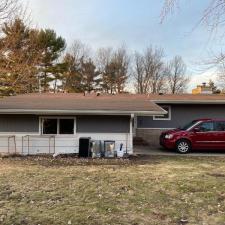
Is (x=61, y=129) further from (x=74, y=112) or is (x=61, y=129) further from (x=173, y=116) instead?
(x=173, y=116)

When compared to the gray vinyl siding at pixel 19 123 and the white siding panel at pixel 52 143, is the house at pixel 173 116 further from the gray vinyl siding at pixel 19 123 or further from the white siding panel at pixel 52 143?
the gray vinyl siding at pixel 19 123

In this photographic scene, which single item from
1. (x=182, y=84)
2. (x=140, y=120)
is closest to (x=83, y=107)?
(x=140, y=120)

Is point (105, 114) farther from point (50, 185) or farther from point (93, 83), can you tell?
point (93, 83)

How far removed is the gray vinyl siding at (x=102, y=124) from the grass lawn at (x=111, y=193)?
389 cm

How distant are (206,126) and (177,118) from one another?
407 cm

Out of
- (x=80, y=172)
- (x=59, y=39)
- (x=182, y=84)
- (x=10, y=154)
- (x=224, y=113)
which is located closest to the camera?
(x=80, y=172)

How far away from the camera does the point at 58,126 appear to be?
60.5ft

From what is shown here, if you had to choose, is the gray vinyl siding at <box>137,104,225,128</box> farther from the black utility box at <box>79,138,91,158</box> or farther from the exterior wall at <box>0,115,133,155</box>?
the black utility box at <box>79,138,91,158</box>

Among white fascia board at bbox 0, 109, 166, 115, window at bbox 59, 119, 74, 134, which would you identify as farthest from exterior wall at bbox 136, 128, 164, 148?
window at bbox 59, 119, 74, 134

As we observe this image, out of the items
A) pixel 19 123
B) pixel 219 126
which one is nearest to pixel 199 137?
pixel 219 126

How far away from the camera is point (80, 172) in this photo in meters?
12.5

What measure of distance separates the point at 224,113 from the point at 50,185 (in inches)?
628

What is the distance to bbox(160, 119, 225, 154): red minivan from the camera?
19.6 metres

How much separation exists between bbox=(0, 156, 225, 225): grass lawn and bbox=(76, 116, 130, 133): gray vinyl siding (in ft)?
12.8
